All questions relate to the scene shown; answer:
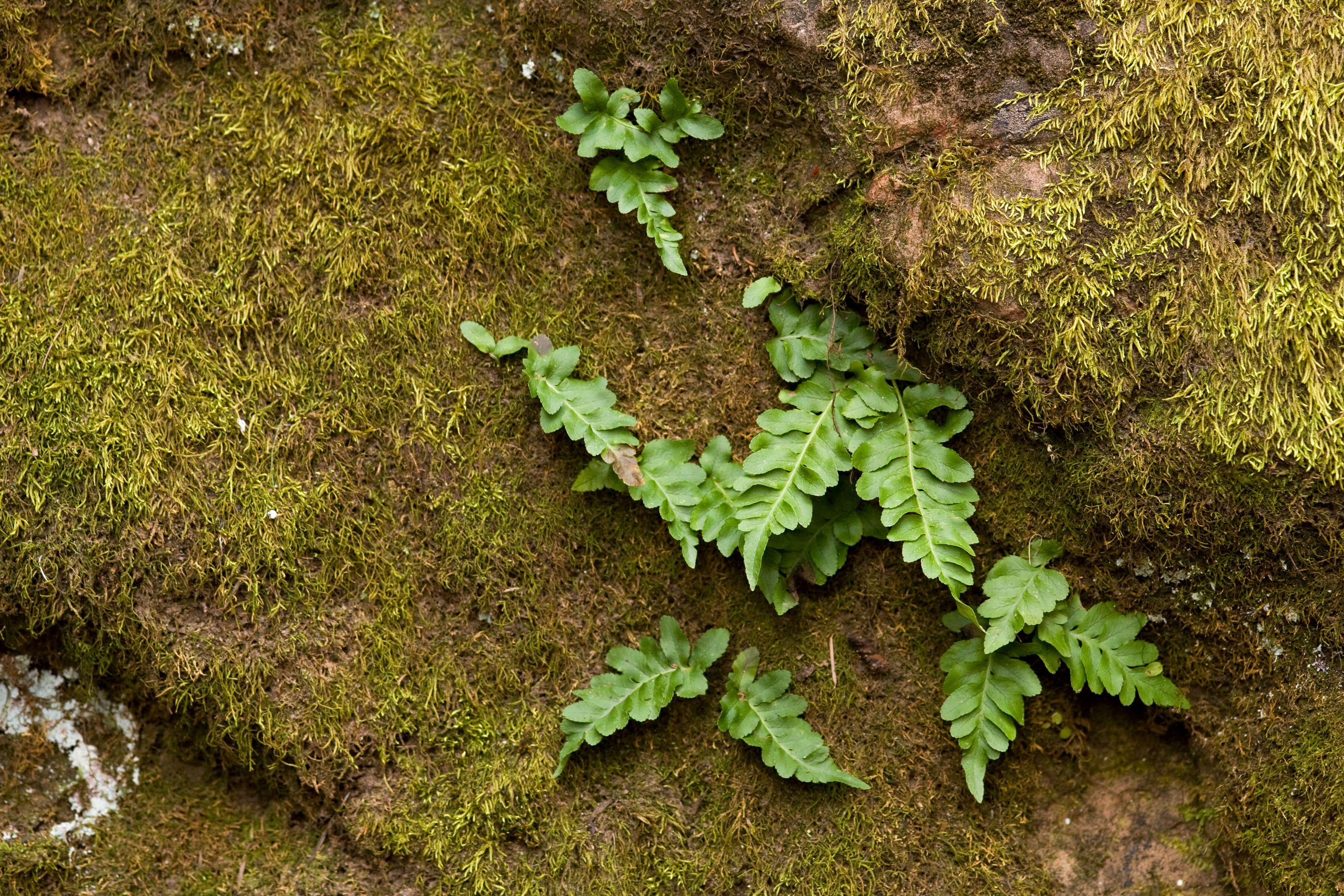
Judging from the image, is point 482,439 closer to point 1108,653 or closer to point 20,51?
point 20,51

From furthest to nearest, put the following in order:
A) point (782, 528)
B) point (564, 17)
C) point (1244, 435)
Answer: point (564, 17), point (782, 528), point (1244, 435)

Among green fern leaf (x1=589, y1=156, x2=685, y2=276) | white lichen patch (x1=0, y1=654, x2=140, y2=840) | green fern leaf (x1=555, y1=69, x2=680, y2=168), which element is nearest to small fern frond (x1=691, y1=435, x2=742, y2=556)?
green fern leaf (x1=589, y1=156, x2=685, y2=276)

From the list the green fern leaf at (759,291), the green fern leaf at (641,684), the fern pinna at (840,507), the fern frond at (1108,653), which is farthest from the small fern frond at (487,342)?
the fern frond at (1108,653)

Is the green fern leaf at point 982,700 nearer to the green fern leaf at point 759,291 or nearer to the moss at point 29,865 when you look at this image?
the green fern leaf at point 759,291

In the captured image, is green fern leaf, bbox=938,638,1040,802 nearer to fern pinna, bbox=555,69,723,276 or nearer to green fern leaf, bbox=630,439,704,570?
Result: green fern leaf, bbox=630,439,704,570

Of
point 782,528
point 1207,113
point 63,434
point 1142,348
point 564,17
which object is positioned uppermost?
point 564,17

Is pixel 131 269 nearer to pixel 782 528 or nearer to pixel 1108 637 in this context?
pixel 782 528

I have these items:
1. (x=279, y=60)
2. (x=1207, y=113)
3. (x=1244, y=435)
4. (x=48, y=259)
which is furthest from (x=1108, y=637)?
(x=48, y=259)

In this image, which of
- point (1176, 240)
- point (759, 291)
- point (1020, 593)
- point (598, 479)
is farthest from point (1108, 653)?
point (598, 479)
